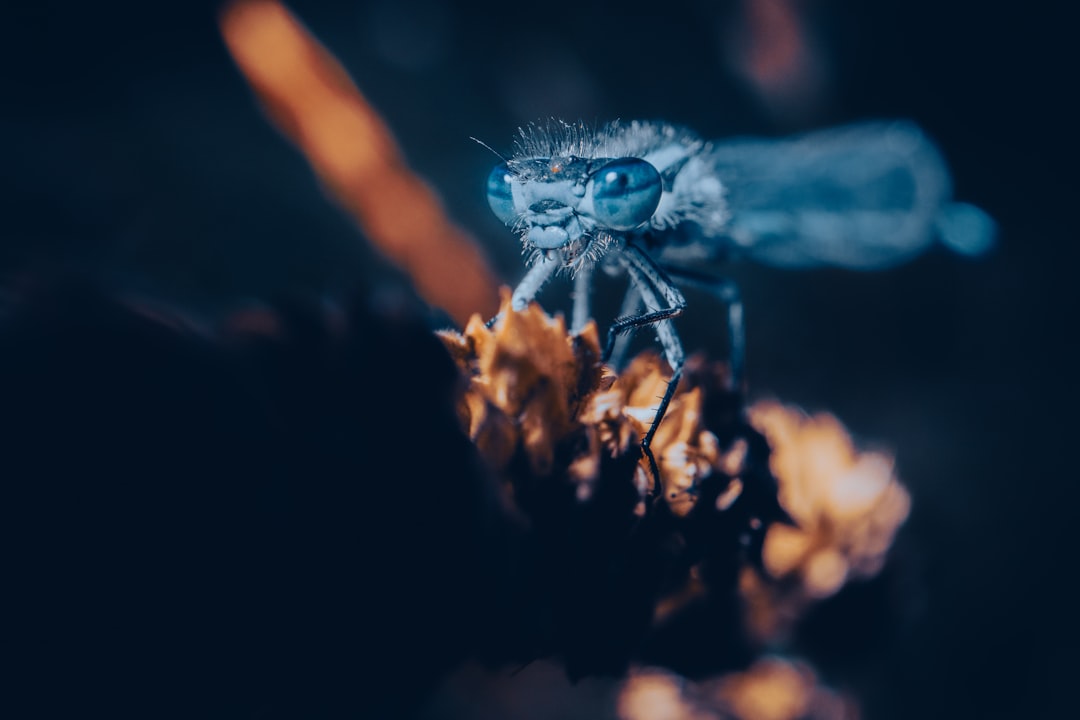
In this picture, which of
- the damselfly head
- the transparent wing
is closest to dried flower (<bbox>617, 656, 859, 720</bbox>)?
the damselfly head

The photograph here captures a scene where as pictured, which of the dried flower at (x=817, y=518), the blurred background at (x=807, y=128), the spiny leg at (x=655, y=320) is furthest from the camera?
the blurred background at (x=807, y=128)

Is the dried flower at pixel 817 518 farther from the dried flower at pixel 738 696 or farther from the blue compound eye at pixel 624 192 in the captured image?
the blue compound eye at pixel 624 192

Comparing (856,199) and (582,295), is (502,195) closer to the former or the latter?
(582,295)

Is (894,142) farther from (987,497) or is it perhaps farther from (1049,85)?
(987,497)

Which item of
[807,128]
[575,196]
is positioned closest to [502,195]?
[575,196]

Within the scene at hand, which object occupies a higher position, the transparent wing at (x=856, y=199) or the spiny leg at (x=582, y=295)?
the transparent wing at (x=856, y=199)

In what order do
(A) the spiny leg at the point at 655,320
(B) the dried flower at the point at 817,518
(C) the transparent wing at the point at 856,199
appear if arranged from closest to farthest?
(A) the spiny leg at the point at 655,320 < (B) the dried flower at the point at 817,518 < (C) the transparent wing at the point at 856,199

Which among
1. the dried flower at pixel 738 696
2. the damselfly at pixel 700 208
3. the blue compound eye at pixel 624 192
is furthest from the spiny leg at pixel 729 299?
the dried flower at pixel 738 696
